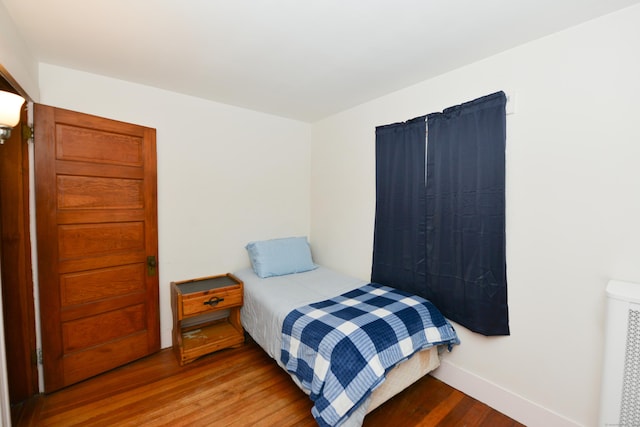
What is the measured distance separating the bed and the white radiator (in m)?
0.81

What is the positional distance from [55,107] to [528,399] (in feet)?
12.7

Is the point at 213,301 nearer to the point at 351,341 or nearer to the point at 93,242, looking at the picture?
the point at 93,242

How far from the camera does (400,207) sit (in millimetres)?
2373

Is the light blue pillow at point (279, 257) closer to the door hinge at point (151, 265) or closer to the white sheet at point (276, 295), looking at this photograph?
the white sheet at point (276, 295)

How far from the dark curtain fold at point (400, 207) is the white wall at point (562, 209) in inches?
18.1

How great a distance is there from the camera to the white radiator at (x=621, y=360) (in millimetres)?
1239

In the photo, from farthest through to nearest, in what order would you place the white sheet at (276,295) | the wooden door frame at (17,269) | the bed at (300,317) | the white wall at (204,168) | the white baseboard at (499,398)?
the white wall at (204,168) < the white sheet at (276,295) < the wooden door frame at (17,269) < the white baseboard at (499,398) < the bed at (300,317)

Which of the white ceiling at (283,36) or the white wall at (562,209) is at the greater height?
the white ceiling at (283,36)

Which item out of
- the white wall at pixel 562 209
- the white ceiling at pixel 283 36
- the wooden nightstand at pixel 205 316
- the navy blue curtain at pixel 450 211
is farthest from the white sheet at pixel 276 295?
the white ceiling at pixel 283 36

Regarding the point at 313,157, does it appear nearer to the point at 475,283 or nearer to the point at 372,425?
the point at 475,283

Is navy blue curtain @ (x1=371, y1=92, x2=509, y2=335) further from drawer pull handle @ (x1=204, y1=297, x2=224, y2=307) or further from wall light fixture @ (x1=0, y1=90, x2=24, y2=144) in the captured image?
wall light fixture @ (x1=0, y1=90, x2=24, y2=144)

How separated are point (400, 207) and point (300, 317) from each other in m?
1.28

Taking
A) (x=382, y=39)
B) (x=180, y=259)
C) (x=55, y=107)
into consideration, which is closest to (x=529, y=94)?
(x=382, y=39)

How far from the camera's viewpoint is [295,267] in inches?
114
